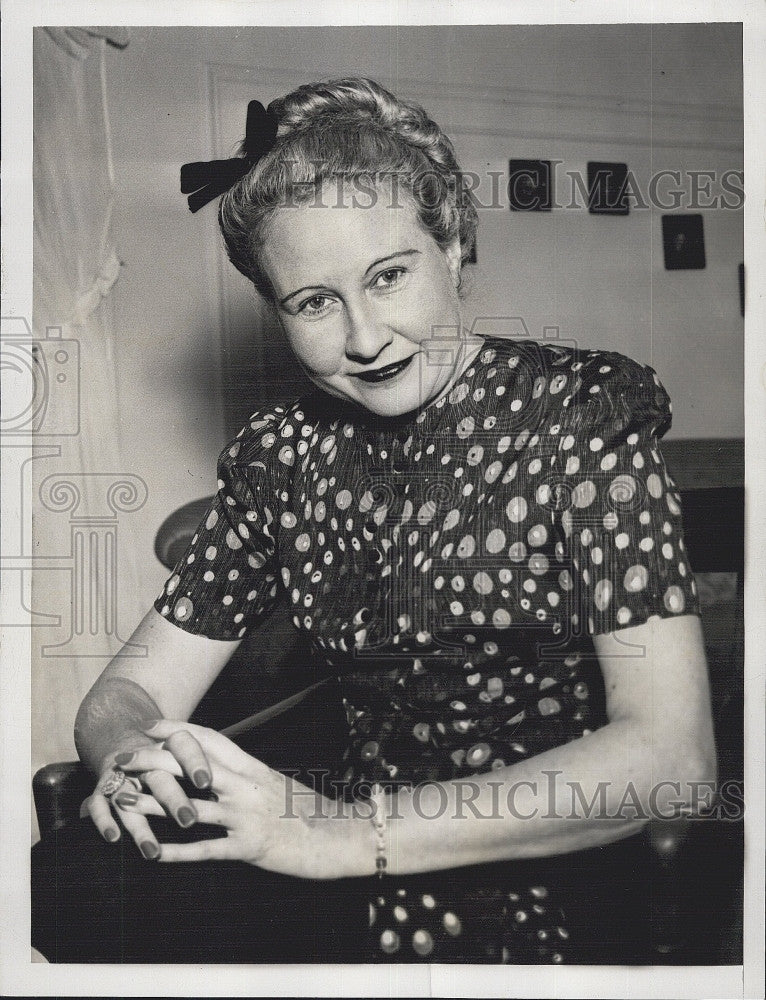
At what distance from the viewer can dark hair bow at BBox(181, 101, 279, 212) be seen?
1.21m

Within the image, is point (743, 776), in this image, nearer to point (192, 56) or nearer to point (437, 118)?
point (437, 118)

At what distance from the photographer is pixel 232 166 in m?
1.25

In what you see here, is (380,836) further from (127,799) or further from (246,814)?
(127,799)

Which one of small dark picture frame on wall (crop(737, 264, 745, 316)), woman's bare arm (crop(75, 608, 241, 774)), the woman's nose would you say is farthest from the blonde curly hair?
woman's bare arm (crop(75, 608, 241, 774))

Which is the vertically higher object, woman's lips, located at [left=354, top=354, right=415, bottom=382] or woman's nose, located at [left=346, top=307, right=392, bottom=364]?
woman's nose, located at [left=346, top=307, right=392, bottom=364]

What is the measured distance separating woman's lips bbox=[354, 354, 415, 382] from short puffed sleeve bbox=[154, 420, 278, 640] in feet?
0.66

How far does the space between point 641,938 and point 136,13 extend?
1530 millimetres

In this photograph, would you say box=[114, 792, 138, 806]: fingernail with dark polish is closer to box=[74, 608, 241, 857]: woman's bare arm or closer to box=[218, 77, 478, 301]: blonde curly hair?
box=[74, 608, 241, 857]: woman's bare arm

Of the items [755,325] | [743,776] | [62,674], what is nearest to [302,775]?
[62,674]

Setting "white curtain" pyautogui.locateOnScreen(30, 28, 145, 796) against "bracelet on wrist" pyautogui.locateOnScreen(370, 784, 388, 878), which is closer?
"bracelet on wrist" pyautogui.locateOnScreen(370, 784, 388, 878)

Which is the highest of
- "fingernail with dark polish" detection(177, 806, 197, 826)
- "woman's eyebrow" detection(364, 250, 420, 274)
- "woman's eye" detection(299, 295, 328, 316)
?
"woman's eyebrow" detection(364, 250, 420, 274)

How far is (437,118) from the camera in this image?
4.05ft

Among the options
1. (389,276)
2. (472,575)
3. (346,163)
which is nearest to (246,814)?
(472,575)

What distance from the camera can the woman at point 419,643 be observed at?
1.12 meters
